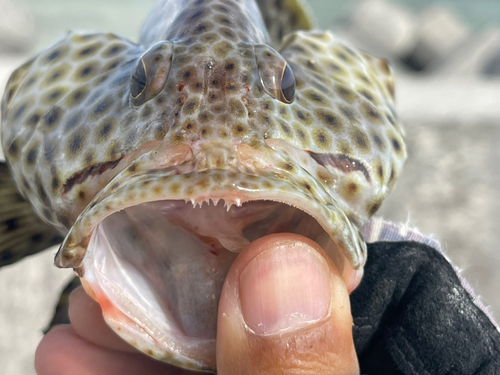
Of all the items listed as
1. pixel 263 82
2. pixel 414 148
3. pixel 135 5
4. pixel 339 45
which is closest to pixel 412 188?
pixel 414 148

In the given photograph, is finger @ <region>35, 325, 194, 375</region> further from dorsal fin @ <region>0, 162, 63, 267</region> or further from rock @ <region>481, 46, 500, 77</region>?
rock @ <region>481, 46, 500, 77</region>

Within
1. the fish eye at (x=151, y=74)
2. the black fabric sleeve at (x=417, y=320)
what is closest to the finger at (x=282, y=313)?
the black fabric sleeve at (x=417, y=320)

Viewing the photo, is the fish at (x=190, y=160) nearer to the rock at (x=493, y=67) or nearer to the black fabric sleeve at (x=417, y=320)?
the black fabric sleeve at (x=417, y=320)

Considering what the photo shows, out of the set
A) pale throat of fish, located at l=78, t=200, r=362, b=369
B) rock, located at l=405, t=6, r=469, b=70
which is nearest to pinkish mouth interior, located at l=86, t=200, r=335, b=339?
pale throat of fish, located at l=78, t=200, r=362, b=369

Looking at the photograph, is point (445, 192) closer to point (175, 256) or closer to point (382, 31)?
point (175, 256)

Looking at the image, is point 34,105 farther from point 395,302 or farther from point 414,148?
point 414,148

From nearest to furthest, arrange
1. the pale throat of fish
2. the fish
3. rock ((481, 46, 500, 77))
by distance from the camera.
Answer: the fish → the pale throat of fish → rock ((481, 46, 500, 77))

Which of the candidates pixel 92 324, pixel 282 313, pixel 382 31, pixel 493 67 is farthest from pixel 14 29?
pixel 282 313
